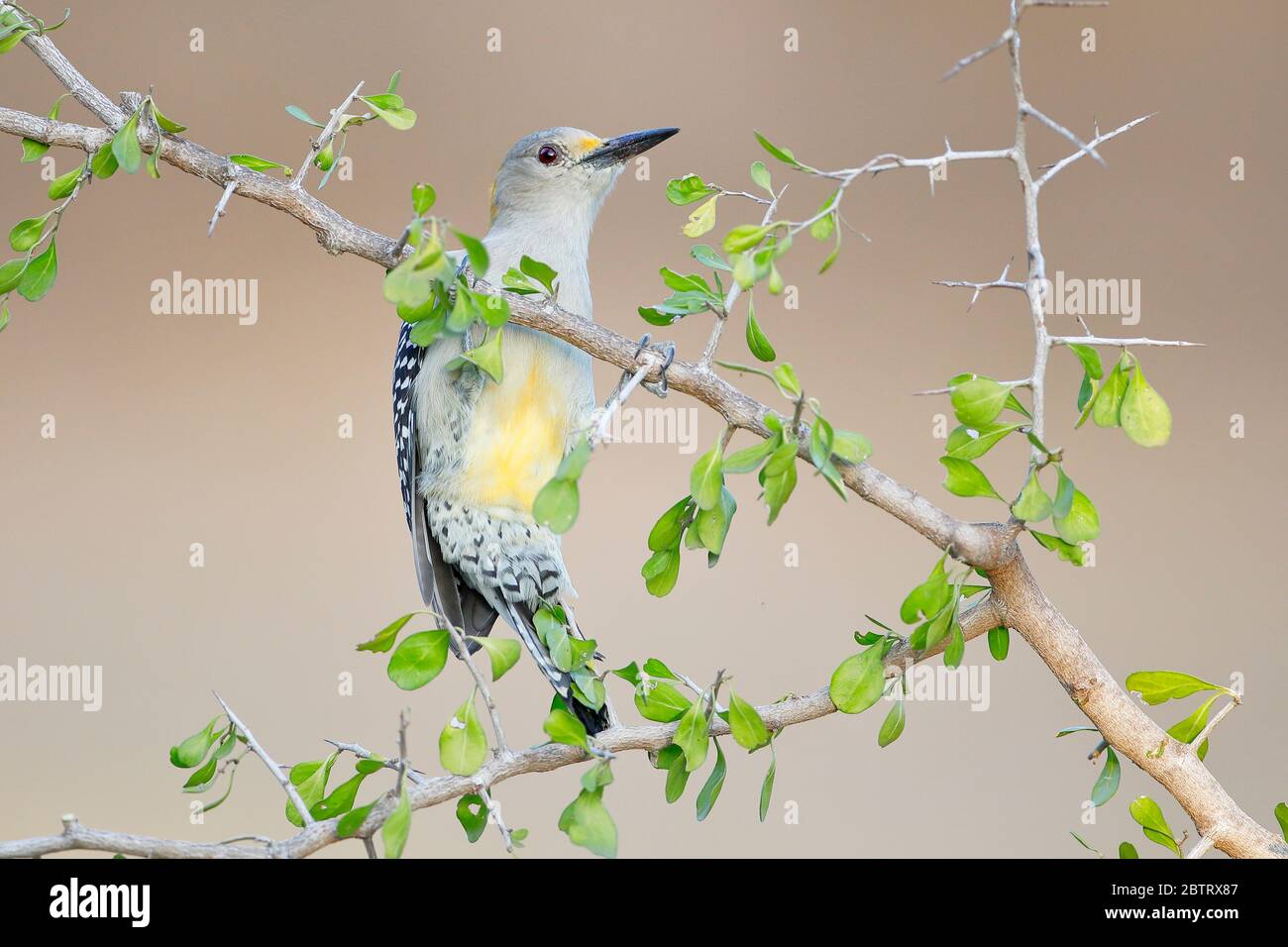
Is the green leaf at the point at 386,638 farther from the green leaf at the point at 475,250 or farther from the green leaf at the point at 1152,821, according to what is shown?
the green leaf at the point at 1152,821

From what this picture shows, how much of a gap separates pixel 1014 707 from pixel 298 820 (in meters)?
2.46

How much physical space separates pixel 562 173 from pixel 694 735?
3.66 feet

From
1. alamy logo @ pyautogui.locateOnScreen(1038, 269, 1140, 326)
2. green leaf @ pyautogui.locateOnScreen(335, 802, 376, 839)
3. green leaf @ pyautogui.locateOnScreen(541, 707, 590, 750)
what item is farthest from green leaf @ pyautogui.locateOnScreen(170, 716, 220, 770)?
alamy logo @ pyautogui.locateOnScreen(1038, 269, 1140, 326)

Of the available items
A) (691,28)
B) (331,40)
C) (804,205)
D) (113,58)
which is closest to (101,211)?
(113,58)

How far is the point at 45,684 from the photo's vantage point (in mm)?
3154

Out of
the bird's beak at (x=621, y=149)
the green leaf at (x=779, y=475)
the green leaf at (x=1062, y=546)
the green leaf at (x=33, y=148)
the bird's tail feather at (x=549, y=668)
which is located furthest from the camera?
the bird's beak at (x=621, y=149)

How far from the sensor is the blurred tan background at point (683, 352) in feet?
10.5

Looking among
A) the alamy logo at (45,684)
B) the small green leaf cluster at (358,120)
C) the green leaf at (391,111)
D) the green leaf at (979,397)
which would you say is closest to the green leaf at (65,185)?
the small green leaf cluster at (358,120)

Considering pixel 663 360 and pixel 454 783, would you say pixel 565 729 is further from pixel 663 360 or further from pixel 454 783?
pixel 663 360

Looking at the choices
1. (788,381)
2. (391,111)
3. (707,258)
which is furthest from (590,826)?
(391,111)

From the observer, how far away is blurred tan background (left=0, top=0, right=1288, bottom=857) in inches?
126

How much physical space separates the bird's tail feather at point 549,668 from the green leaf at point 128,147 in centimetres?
70

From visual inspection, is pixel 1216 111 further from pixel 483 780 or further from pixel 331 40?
pixel 483 780

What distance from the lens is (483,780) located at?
3.73 feet
